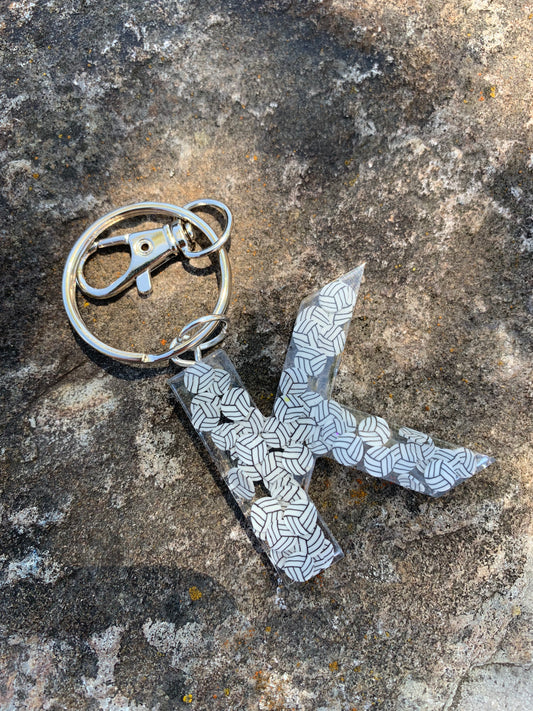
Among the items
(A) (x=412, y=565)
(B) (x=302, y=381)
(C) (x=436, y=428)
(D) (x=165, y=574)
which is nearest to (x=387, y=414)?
(C) (x=436, y=428)

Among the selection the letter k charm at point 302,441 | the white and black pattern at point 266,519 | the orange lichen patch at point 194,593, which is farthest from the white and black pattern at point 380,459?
the orange lichen patch at point 194,593

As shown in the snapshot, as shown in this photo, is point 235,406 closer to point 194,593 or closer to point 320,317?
point 320,317

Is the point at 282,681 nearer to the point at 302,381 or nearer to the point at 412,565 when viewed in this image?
the point at 412,565

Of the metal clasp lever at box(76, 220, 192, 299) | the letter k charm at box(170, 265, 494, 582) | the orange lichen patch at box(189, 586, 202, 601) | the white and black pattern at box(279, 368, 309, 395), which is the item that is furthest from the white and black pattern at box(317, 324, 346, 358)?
the orange lichen patch at box(189, 586, 202, 601)

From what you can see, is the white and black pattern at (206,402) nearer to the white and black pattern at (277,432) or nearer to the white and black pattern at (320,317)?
the white and black pattern at (277,432)

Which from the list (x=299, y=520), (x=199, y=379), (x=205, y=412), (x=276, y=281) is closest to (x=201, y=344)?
(x=199, y=379)

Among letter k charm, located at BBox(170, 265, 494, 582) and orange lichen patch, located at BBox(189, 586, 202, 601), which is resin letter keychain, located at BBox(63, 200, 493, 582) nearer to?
letter k charm, located at BBox(170, 265, 494, 582)
